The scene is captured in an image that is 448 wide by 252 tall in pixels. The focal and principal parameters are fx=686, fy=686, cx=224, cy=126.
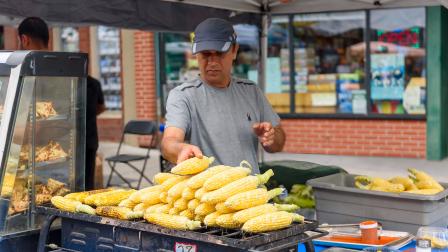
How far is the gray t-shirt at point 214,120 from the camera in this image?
367cm

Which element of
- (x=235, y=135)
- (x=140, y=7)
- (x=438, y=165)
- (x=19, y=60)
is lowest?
(x=438, y=165)

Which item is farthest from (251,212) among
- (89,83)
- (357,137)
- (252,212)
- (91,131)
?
(357,137)

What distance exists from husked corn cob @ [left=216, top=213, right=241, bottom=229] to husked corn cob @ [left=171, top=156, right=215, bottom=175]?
0.31 m

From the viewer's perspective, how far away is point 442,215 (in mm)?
3807

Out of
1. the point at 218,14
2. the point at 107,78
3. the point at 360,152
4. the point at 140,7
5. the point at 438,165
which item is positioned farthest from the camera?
the point at 107,78

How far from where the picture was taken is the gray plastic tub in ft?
12.0

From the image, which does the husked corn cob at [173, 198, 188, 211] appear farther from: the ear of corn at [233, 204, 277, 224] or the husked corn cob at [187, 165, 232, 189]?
the ear of corn at [233, 204, 277, 224]

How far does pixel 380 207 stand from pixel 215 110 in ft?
3.49

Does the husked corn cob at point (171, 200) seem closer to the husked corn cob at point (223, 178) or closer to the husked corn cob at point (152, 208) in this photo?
the husked corn cob at point (152, 208)

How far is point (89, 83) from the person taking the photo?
6184mm

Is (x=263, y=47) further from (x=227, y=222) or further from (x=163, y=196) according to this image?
(x=227, y=222)

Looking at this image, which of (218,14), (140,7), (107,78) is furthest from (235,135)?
(107,78)

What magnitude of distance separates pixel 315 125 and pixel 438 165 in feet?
7.34

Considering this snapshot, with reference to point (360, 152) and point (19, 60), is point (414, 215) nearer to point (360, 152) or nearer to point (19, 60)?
point (19, 60)
